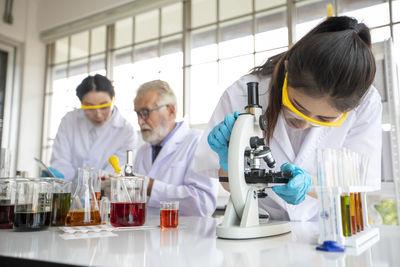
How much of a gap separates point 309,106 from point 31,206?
1008 millimetres

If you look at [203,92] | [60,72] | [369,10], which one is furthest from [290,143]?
[60,72]

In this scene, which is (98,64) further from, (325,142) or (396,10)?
(325,142)

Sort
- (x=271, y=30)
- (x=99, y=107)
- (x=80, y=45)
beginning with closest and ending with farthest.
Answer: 1. (x=99, y=107)
2. (x=271, y=30)
3. (x=80, y=45)

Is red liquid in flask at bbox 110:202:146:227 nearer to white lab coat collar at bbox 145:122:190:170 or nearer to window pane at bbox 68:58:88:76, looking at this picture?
white lab coat collar at bbox 145:122:190:170

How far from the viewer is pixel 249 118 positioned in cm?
106

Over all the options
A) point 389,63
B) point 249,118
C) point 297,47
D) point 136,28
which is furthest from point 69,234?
point 136,28

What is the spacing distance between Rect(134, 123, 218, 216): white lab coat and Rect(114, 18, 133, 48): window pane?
2735mm

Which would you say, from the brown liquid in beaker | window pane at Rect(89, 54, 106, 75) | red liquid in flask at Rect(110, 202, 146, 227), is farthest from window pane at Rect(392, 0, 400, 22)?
window pane at Rect(89, 54, 106, 75)

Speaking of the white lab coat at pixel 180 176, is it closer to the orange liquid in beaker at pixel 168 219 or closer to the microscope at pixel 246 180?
the orange liquid in beaker at pixel 168 219

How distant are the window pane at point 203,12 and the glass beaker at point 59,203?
342 cm

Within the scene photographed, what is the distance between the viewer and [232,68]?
4105 millimetres

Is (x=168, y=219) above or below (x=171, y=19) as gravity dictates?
below

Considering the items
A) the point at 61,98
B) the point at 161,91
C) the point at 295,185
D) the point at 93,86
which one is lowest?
the point at 295,185

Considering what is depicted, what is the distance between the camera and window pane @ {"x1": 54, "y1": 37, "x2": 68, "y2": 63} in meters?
5.54
